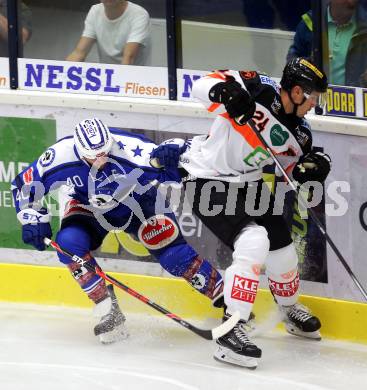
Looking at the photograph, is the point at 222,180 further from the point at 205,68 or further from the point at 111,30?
the point at 111,30

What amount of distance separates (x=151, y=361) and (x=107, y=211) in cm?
76

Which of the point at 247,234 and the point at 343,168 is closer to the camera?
the point at 247,234

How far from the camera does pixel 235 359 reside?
4910mm

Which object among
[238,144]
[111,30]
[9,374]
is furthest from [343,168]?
[9,374]

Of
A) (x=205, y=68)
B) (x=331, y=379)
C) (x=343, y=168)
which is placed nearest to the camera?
(x=331, y=379)

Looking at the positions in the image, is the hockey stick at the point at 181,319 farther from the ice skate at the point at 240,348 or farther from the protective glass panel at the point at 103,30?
the protective glass panel at the point at 103,30

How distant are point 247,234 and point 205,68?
1113mm

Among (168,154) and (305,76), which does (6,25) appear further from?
(305,76)

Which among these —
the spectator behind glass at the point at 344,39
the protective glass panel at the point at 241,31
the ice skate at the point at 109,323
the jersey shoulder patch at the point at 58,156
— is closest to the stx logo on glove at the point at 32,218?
the jersey shoulder patch at the point at 58,156

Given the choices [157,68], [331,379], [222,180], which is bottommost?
[331,379]

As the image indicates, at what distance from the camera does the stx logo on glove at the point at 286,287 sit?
5242 mm

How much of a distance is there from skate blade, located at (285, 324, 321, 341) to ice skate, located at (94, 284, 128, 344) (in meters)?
0.78

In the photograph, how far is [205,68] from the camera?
223 inches

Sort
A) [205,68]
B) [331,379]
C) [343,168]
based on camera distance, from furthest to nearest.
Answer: [205,68]
[343,168]
[331,379]
